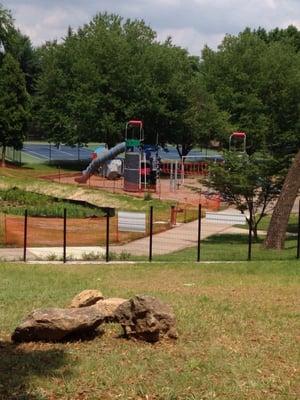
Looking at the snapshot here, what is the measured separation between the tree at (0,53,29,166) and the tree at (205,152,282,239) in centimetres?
3157

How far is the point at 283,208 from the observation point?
20.8 meters

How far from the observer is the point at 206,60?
6425 centimetres

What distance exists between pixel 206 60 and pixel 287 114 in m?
9.96

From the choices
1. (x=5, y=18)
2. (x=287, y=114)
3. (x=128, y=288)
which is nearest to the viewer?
(x=128, y=288)

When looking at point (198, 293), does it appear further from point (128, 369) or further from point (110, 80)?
point (110, 80)

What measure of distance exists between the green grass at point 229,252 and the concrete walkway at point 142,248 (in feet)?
2.54

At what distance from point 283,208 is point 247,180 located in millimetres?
3116

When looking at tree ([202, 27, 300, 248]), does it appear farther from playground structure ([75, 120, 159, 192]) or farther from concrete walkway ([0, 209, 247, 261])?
concrete walkway ([0, 209, 247, 261])

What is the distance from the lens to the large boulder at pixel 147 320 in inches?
272

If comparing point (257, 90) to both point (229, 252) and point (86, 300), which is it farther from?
point (86, 300)

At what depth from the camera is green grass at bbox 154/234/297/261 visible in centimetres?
1898

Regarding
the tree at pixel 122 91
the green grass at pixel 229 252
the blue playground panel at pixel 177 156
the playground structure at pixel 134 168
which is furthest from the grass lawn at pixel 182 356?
the tree at pixel 122 91

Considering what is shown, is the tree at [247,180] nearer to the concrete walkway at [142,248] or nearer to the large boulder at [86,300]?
the concrete walkway at [142,248]

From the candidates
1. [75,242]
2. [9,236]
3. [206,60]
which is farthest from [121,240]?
[206,60]
